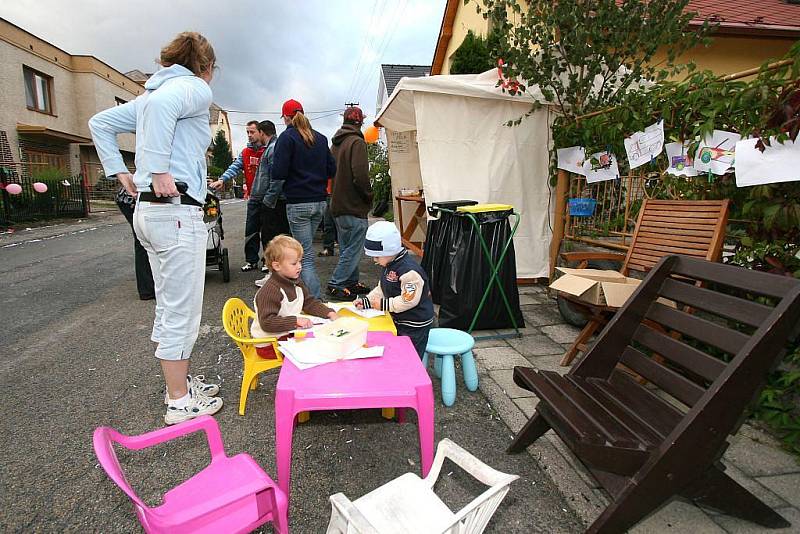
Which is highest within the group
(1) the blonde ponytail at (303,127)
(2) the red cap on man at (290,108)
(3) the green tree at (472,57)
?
(3) the green tree at (472,57)

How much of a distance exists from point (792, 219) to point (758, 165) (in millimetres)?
347

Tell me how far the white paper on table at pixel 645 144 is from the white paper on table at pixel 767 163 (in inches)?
38.6

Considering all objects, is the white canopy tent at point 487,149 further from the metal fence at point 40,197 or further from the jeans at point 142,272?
the metal fence at point 40,197

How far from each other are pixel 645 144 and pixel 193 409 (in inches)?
155

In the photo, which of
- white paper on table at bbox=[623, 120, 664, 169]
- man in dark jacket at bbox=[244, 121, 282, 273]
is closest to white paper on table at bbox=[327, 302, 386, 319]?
white paper on table at bbox=[623, 120, 664, 169]

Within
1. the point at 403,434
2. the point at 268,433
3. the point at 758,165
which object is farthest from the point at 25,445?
the point at 758,165

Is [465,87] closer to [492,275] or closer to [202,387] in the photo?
[492,275]

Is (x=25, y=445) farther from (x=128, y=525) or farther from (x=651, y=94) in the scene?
(x=651, y=94)

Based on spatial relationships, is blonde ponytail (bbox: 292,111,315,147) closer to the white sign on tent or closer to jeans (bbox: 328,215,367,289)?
jeans (bbox: 328,215,367,289)

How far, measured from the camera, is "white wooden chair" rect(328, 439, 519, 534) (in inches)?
55.1

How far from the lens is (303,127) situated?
4.48 metres

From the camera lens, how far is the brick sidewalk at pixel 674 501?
6.20ft

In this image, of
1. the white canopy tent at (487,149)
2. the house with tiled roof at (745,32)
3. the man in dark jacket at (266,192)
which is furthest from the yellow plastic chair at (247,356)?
the house with tiled roof at (745,32)

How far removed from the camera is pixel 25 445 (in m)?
2.46
